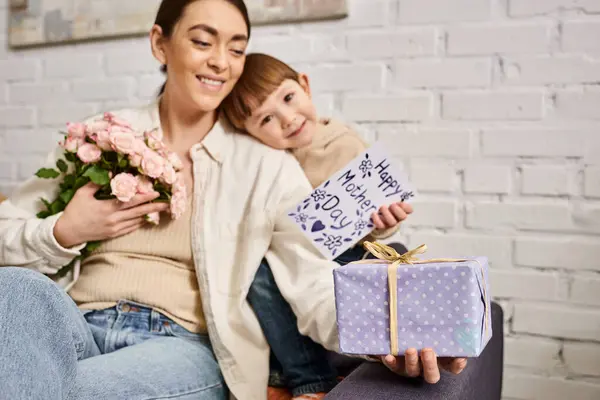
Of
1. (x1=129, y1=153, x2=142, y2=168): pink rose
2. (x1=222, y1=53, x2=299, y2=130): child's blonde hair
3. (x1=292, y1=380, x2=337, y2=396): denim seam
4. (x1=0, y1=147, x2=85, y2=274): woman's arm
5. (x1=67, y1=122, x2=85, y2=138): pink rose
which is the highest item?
(x1=222, y1=53, x2=299, y2=130): child's blonde hair

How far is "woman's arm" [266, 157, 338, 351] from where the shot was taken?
1.22m

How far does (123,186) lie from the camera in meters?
1.37

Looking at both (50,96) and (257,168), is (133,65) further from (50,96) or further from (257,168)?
(257,168)

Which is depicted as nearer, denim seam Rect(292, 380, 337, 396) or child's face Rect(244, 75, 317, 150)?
denim seam Rect(292, 380, 337, 396)

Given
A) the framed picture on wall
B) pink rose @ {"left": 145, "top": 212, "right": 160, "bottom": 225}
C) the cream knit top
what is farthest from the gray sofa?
the framed picture on wall

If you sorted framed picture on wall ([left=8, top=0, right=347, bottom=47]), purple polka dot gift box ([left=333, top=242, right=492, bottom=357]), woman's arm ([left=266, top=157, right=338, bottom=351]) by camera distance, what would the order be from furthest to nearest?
framed picture on wall ([left=8, top=0, right=347, bottom=47])
woman's arm ([left=266, top=157, right=338, bottom=351])
purple polka dot gift box ([left=333, top=242, right=492, bottom=357])

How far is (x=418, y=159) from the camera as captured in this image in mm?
1809

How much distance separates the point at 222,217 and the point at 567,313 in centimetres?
93

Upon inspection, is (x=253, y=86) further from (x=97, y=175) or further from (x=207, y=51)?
(x=97, y=175)

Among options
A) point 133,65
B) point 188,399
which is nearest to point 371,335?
point 188,399

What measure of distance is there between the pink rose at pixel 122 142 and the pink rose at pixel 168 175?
8 cm

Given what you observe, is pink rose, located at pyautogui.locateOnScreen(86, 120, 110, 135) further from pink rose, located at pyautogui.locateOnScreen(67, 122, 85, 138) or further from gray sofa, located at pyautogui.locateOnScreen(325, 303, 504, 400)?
gray sofa, located at pyautogui.locateOnScreen(325, 303, 504, 400)

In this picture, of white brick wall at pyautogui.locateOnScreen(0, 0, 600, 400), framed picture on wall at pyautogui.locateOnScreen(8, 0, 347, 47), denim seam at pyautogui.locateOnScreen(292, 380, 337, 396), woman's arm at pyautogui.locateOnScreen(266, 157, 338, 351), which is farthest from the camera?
framed picture on wall at pyautogui.locateOnScreen(8, 0, 347, 47)

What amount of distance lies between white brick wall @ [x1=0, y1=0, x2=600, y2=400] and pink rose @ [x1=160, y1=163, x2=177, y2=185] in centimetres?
66
